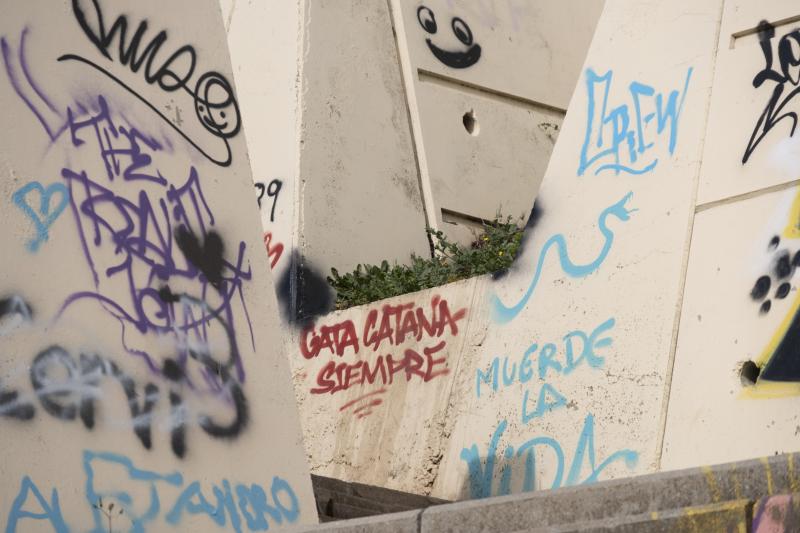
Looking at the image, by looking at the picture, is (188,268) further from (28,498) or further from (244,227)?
(28,498)

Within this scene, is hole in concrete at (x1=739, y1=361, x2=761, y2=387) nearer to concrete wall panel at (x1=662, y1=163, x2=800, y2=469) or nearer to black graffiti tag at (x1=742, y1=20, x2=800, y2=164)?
concrete wall panel at (x1=662, y1=163, x2=800, y2=469)

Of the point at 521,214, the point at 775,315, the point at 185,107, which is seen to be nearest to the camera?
the point at 185,107

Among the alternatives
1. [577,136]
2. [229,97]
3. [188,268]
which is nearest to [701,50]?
[577,136]

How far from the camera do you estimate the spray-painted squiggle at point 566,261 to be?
9055mm

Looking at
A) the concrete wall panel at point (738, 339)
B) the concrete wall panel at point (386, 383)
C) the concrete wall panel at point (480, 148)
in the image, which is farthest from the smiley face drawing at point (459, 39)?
the concrete wall panel at point (738, 339)

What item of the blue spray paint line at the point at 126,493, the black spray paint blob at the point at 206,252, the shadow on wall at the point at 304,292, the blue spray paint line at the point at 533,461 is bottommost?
the blue spray paint line at the point at 533,461

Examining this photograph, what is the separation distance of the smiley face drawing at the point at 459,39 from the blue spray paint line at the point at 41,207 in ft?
22.4

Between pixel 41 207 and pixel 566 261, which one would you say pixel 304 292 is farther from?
pixel 41 207

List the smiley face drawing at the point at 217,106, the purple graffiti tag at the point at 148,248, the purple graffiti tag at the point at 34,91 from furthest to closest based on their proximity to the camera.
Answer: the smiley face drawing at the point at 217,106 < the purple graffiti tag at the point at 148,248 < the purple graffiti tag at the point at 34,91

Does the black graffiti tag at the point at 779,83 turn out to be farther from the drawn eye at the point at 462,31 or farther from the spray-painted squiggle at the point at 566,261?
the drawn eye at the point at 462,31

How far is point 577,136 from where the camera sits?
31.6 ft

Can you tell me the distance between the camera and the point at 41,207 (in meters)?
6.20

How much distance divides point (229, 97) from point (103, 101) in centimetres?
92

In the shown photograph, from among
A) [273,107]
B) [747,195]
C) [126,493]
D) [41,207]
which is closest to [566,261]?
[747,195]
